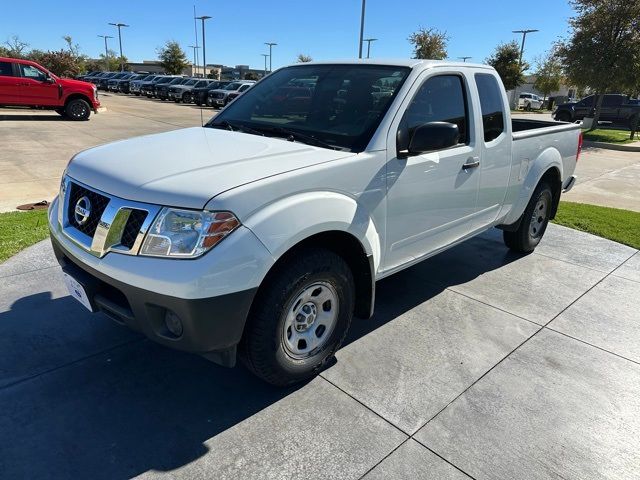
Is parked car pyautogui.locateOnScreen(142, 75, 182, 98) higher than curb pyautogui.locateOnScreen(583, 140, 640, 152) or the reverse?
higher

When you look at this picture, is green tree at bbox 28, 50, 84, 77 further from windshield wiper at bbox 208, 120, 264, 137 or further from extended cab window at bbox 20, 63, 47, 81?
windshield wiper at bbox 208, 120, 264, 137

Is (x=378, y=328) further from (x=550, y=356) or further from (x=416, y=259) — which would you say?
(x=550, y=356)

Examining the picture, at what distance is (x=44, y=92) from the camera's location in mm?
17031

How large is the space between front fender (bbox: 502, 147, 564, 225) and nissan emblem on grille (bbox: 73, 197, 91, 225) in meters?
3.74

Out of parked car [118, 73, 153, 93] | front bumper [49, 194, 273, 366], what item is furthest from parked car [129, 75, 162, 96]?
front bumper [49, 194, 273, 366]

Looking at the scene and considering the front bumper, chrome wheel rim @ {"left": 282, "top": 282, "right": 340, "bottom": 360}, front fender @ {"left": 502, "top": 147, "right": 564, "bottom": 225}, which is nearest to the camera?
the front bumper

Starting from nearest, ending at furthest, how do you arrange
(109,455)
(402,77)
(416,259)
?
1. (109,455)
2. (402,77)
3. (416,259)

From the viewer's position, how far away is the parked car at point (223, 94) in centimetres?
2684

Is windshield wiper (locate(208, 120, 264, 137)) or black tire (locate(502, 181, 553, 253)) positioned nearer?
windshield wiper (locate(208, 120, 264, 137))

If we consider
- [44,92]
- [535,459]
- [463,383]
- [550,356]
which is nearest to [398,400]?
[463,383]

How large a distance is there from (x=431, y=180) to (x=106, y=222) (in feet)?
7.00

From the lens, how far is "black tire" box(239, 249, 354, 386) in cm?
251

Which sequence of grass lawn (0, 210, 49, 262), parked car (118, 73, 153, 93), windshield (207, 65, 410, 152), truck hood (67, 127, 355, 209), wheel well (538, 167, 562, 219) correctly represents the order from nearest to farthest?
truck hood (67, 127, 355, 209), windshield (207, 65, 410, 152), grass lawn (0, 210, 49, 262), wheel well (538, 167, 562, 219), parked car (118, 73, 153, 93)

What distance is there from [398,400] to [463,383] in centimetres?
49
